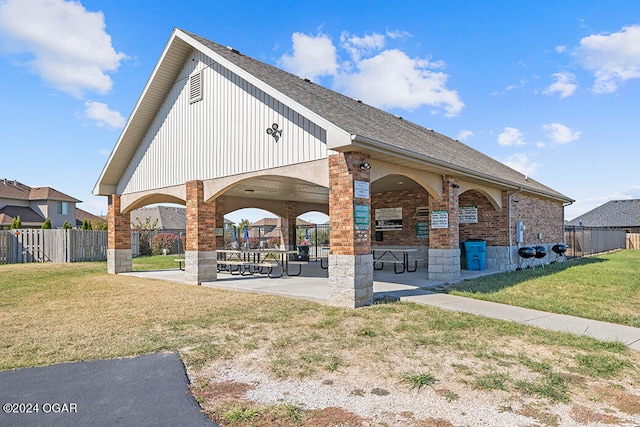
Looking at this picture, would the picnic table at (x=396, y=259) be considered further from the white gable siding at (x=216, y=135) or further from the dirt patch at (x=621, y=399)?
the dirt patch at (x=621, y=399)

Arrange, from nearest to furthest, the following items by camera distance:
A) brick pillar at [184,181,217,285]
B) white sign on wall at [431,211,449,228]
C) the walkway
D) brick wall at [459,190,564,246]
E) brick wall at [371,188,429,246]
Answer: the walkway → white sign on wall at [431,211,449,228] → brick pillar at [184,181,217,285] → brick wall at [459,190,564,246] → brick wall at [371,188,429,246]

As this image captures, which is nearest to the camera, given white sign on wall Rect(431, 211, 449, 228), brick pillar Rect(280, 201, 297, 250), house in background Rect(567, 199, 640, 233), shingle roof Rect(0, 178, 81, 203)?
white sign on wall Rect(431, 211, 449, 228)

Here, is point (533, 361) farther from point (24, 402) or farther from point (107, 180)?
point (107, 180)

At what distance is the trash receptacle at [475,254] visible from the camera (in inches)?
583

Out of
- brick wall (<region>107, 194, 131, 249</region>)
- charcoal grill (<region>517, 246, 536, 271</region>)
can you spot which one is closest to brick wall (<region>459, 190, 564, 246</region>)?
charcoal grill (<region>517, 246, 536, 271</region>)

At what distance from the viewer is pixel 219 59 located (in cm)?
1084

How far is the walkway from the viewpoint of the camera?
666cm

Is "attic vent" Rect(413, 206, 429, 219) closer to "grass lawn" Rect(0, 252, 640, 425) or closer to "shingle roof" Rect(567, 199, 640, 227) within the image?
"grass lawn" Rect(0, 252, 640, 425)

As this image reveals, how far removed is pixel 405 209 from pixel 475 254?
316 cm

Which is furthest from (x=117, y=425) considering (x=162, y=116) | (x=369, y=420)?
(x=162, y=116)

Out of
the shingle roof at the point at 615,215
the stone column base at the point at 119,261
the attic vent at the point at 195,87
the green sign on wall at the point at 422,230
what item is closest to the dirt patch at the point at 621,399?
the attic vent at the point at 195,87

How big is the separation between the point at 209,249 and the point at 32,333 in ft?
20.3

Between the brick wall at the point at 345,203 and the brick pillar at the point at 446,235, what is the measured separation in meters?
3.43

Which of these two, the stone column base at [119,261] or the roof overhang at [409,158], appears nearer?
the roof overhang at [409,158]
